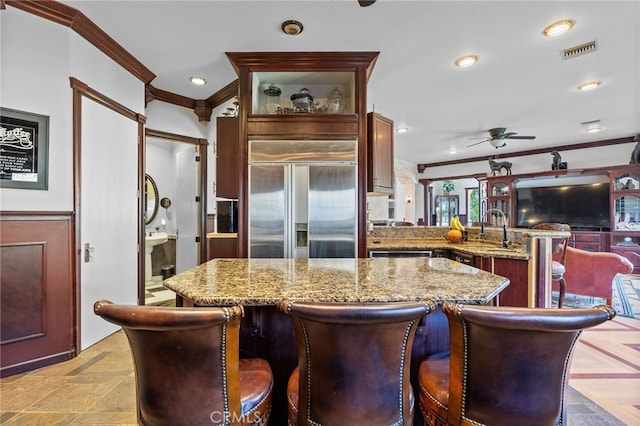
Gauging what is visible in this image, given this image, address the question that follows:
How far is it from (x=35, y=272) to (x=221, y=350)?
226 centimetres

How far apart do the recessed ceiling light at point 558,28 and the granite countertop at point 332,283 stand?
2143 mm

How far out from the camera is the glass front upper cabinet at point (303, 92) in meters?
3.05

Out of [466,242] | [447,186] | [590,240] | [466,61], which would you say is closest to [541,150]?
[590,240]

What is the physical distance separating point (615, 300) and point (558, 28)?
12.8 feet

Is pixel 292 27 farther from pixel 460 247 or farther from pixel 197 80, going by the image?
pixel 460 247

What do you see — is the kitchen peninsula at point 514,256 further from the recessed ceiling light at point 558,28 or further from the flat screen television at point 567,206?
the flat screen television at point 567,206

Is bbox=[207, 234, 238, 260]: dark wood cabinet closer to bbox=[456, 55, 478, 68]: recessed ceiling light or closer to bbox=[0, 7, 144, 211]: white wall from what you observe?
bbox=[0, 7, 144, 211]: white wall

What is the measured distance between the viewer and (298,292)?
1222mm

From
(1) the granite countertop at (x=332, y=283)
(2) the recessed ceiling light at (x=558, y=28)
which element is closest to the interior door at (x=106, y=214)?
(1) the granite countertop at (x=332, y=283)

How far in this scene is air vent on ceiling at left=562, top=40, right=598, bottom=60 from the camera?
2.63 m

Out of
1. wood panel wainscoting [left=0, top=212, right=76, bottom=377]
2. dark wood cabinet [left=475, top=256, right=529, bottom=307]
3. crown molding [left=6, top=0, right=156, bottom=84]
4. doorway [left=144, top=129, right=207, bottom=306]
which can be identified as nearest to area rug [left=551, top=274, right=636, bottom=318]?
dark wood cabinet [left=475, top=256, right=529, bottom=307]

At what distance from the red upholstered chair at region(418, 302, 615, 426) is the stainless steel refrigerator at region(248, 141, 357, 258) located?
1.96m

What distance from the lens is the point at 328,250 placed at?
293 centimetres

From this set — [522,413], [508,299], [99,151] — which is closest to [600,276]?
[508,299]
